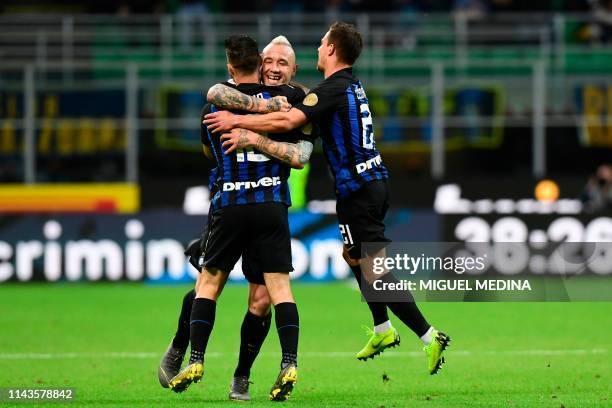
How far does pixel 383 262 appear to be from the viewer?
7629 mm

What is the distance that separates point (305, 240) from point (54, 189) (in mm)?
4585

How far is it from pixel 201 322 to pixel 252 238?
1.93ft

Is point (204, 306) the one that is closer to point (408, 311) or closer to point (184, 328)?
point (184, 328)

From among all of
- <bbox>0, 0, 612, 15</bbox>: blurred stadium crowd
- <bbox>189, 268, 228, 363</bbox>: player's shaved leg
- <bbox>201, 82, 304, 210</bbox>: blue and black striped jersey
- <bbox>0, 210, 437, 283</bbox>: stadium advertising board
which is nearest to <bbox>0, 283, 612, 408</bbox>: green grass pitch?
<bbox>189, 268, 228, 363</bbox>: player's shaved leg

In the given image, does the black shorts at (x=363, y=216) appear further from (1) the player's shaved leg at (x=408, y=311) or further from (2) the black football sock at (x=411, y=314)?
(2) the black football sock at (x=411, y=314)

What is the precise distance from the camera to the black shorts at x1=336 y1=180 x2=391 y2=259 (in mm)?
7676

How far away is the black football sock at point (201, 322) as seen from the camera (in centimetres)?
719

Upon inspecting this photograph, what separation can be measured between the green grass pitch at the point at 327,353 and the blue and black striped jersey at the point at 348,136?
1373 millimetres

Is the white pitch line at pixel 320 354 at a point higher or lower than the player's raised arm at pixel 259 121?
lower

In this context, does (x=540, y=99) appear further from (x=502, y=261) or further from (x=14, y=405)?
(x=14, y=405)

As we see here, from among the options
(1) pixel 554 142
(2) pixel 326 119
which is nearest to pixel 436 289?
(2) pixel 326 119

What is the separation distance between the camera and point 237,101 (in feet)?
23.7

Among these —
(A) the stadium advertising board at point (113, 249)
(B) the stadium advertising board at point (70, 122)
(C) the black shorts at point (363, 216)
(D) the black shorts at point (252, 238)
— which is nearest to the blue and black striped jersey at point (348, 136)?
(C) the black shorts at point (363, 216)

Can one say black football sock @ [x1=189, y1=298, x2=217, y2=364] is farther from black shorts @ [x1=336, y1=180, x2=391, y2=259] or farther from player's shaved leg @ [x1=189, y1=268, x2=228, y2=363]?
black shorts @ [x1=336, y1=180, x2=391, y2=259]
